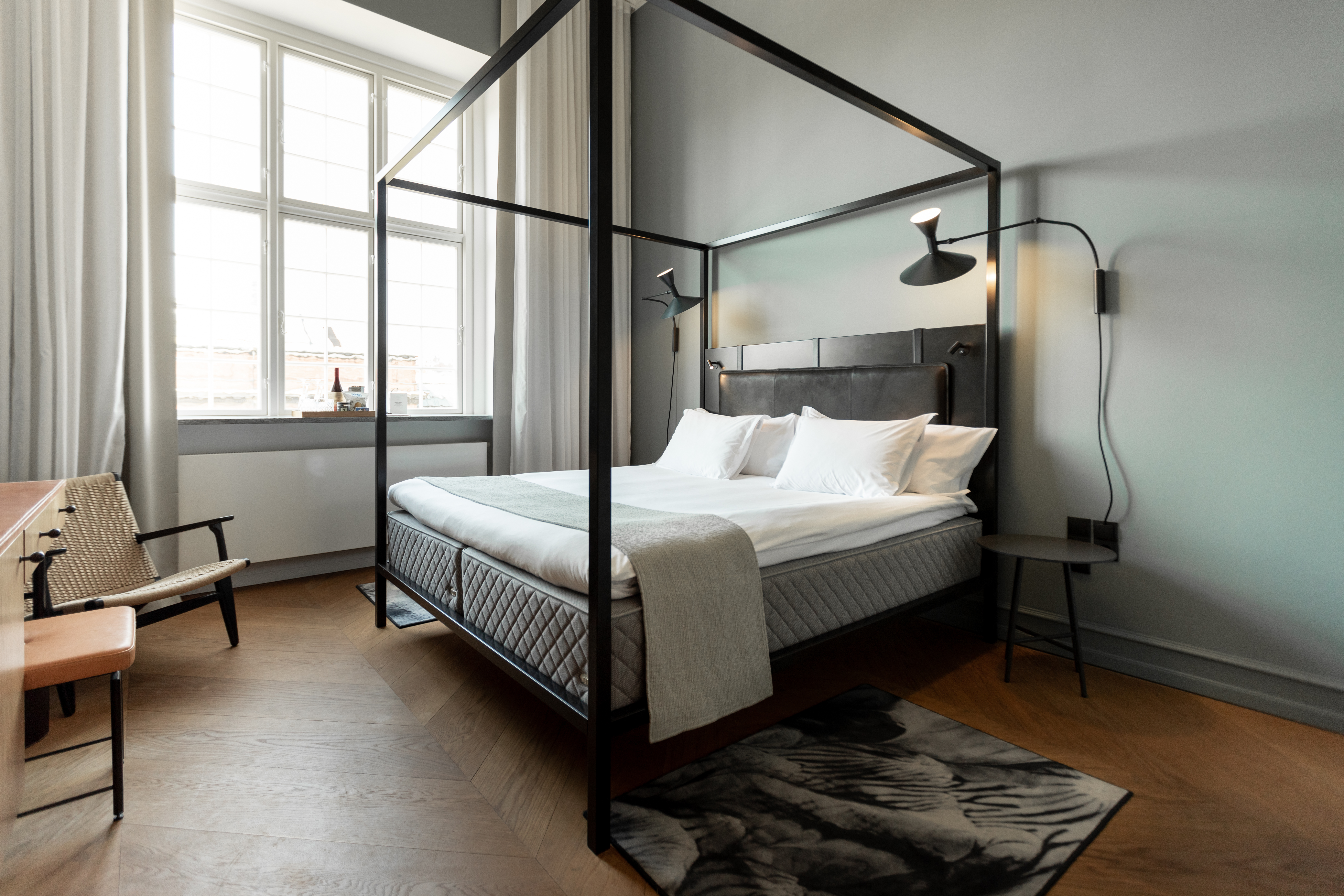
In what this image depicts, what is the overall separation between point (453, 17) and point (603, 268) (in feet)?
11.7

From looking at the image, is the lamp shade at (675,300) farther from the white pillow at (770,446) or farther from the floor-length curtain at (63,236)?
the floor-length curtain at (63,236)

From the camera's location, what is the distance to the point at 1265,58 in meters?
2.07

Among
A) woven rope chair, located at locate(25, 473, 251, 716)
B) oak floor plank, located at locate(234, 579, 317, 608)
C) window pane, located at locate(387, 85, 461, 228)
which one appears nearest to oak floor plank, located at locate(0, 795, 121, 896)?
woven rope chair, located at locate(25, 473, 251, 716)

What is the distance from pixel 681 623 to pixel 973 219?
2.33 m

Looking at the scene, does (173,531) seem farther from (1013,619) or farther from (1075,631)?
(1075,631)

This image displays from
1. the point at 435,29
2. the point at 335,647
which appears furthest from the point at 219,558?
the point at 435,29

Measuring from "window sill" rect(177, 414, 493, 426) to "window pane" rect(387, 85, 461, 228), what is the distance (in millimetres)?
1317

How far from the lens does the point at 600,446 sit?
1.46 metres

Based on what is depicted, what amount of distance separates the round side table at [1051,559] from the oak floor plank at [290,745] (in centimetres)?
191

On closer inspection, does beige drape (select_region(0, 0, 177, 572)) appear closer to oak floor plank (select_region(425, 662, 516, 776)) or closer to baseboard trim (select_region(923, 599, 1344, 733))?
oak floor plank (select_region(425, 662, 516, 776))

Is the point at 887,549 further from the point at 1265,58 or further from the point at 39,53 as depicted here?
the point at 39,53

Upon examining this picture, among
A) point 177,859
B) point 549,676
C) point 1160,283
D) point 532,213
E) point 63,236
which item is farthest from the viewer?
point 532,213

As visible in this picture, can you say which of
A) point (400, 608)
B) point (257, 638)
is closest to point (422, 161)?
point (400, 608)

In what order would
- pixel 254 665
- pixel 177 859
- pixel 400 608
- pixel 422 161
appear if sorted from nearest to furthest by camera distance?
pixel 177 859, pixel 254 665, pixel 400 608, pixel 422 161
